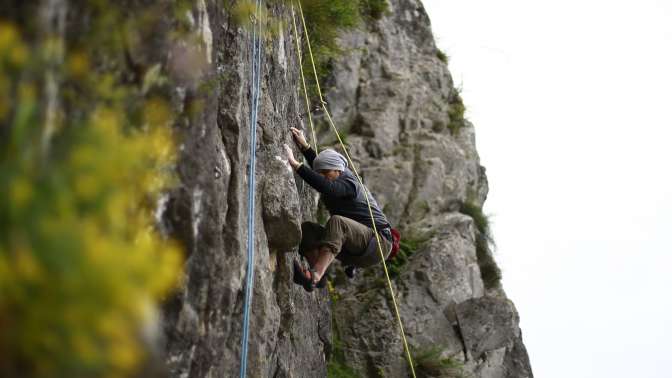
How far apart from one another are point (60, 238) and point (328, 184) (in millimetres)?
4850

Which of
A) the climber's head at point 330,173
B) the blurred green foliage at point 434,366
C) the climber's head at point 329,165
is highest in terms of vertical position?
the climber's head at point 329,165

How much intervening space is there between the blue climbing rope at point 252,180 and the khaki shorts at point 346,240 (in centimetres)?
128

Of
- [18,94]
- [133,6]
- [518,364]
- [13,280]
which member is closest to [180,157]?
[133,6]

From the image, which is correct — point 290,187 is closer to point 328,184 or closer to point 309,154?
point 328,184

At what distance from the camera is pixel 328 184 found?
6816 mm

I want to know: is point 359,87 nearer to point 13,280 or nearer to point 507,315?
point 507,315

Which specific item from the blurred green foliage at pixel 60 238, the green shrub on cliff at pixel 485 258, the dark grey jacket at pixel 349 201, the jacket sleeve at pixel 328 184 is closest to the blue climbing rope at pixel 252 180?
the jacket sleeve at pixel 328 184

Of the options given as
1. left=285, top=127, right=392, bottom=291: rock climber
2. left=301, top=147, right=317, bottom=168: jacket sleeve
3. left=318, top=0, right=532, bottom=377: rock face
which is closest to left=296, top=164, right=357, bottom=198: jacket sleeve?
left=285, top=127, right=392, bottom=291: rock climber

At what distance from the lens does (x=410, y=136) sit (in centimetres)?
1143

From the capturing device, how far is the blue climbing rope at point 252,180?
5.13m

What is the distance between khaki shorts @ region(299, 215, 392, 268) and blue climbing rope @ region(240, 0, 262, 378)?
1.28 metres

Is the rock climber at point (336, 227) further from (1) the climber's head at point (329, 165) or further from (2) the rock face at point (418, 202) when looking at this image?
(2) the rock face at point (418, 202)

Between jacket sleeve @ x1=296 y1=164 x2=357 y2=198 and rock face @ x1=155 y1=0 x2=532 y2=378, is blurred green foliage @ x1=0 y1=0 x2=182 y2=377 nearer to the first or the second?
rock face @ x1=155 y1=0 x2=532 y2=378

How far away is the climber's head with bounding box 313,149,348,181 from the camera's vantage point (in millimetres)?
7004
